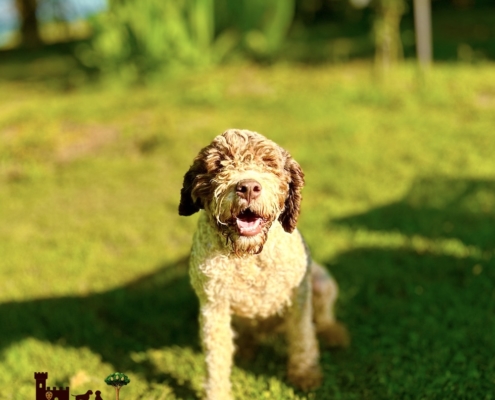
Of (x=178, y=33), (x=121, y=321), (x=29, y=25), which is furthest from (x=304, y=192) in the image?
(x=29, y=25)

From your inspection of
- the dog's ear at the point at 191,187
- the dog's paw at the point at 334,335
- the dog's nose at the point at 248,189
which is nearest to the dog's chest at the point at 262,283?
the dog's ear at the point at 191,187

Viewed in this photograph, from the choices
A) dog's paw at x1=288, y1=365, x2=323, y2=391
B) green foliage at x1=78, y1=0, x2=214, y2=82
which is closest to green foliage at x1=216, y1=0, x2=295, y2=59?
green foliage at x1=78, y1=0, x2=214, y2=82

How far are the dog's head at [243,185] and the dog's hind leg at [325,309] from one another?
1202 mm

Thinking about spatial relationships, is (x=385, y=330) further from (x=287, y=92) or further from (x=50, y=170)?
(x=287, y=92)

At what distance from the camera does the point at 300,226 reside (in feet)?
22.1

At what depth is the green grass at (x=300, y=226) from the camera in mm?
4371

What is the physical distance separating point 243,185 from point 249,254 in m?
0.49

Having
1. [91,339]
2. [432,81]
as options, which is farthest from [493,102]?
[91,339]

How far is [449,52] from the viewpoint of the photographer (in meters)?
12.7

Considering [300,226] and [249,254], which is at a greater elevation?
[249,254]

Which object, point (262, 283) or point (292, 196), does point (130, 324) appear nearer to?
point (262, 283)

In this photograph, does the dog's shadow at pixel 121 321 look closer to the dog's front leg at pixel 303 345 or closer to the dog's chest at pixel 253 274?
the dog's front leg at pixel 303 345

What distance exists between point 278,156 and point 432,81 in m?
8.42

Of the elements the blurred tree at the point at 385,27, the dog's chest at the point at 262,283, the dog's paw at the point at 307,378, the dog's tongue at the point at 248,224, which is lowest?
the dog's paw at the point at 307,378
